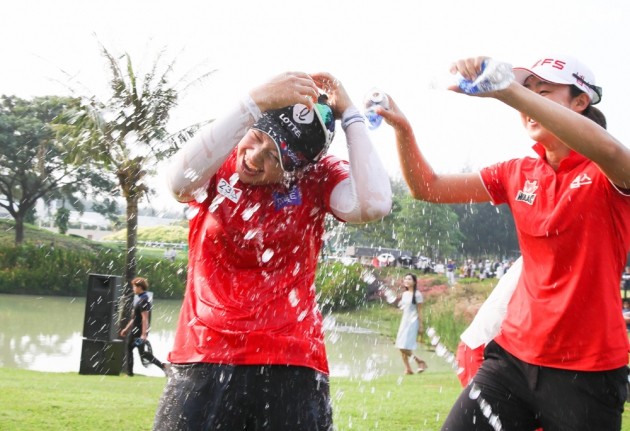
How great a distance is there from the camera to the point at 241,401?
245cm

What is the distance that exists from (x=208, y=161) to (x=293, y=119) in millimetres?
309

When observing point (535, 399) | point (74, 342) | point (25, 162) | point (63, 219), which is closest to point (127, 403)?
point (535, 399)

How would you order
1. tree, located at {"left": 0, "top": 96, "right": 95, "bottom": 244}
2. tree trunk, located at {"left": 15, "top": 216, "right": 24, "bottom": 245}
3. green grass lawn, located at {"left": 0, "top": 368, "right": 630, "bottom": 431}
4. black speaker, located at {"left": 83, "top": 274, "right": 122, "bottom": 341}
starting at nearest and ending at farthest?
green grass lawn, located at {"left": 0, "top": 368, "right": 630, "bottom": 431} → black speaker, located at {"left": 83, "top": 274, "right": 122, "bottom": 341} → tree, located at {"left": 0, "top": 96, "right": 95, "bottom": 244} → tree trunk, located at {"left": 15, "top": 216, "right": 24, "bottom": 245}

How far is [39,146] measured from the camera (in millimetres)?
32688

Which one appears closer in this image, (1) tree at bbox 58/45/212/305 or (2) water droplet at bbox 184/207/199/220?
(2) water droplet at bbox 184/207/199/220

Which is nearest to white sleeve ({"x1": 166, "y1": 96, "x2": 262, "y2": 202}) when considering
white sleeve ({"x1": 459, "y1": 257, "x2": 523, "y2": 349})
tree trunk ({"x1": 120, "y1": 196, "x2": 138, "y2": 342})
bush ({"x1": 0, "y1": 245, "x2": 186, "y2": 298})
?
white sleeve ({"x1": 459, "y1": 257, "x2": 523, "y2": 349})

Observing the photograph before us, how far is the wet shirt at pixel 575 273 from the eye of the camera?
2.86 metres

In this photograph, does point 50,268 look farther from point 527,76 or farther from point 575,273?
point 575,273

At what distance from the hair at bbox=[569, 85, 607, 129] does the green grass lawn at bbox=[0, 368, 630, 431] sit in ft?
16.9

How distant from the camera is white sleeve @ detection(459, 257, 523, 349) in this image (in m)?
3.67

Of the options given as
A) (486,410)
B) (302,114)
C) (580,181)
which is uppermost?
(302,114)

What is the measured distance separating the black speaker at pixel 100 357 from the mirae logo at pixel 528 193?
11.7 m

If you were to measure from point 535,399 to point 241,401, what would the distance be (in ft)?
4.00

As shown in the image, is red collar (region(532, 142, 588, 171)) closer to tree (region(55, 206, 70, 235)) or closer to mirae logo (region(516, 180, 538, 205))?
mirae logo (region(516, 180, 538, 205))
